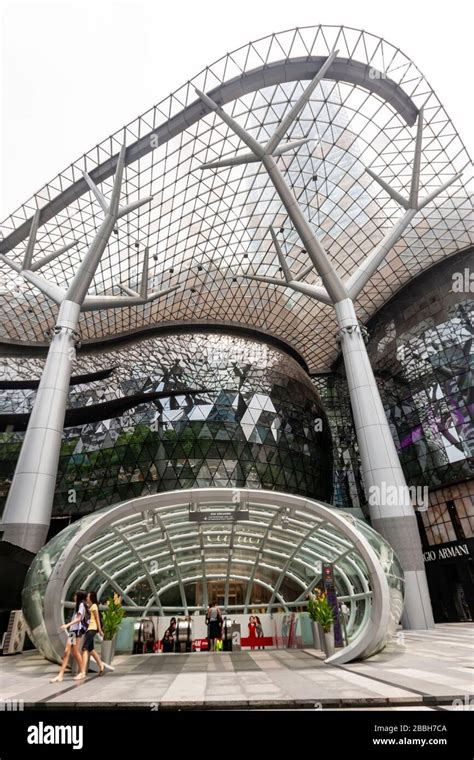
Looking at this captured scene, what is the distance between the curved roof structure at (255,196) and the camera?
2950 cm

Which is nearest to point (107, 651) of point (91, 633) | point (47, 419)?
point (91, 633)

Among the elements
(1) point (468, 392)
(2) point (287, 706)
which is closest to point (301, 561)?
(2) point (287, 706)

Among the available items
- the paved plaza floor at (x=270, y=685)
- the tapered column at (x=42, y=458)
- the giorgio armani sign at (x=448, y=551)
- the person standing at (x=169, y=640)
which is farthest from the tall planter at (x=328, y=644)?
the giorgio armani sign at (x=448, y=551)

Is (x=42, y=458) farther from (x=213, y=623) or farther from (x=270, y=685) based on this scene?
(x=270, y=685)

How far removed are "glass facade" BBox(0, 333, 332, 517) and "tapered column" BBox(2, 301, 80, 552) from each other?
1531 cm

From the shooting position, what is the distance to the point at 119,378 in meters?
44.4

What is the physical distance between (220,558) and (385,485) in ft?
33.0

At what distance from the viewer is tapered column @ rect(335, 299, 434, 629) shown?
20.7m

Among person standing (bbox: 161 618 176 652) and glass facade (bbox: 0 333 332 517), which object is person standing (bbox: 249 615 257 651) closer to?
person standing (bbox: 161 618 176 652)

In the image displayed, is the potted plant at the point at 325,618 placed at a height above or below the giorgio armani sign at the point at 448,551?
below

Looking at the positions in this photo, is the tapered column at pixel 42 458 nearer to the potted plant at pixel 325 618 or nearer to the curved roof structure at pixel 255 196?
the potted plant at pixel 325 618

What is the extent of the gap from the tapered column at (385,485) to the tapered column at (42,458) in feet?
59.2

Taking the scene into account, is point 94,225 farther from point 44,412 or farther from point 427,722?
point 427,722

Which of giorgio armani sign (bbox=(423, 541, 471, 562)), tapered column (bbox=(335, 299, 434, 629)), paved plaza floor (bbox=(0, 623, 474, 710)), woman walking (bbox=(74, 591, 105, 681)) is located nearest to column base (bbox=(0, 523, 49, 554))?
paved plaza floor (bbox=(0, 623, 474, 710))
